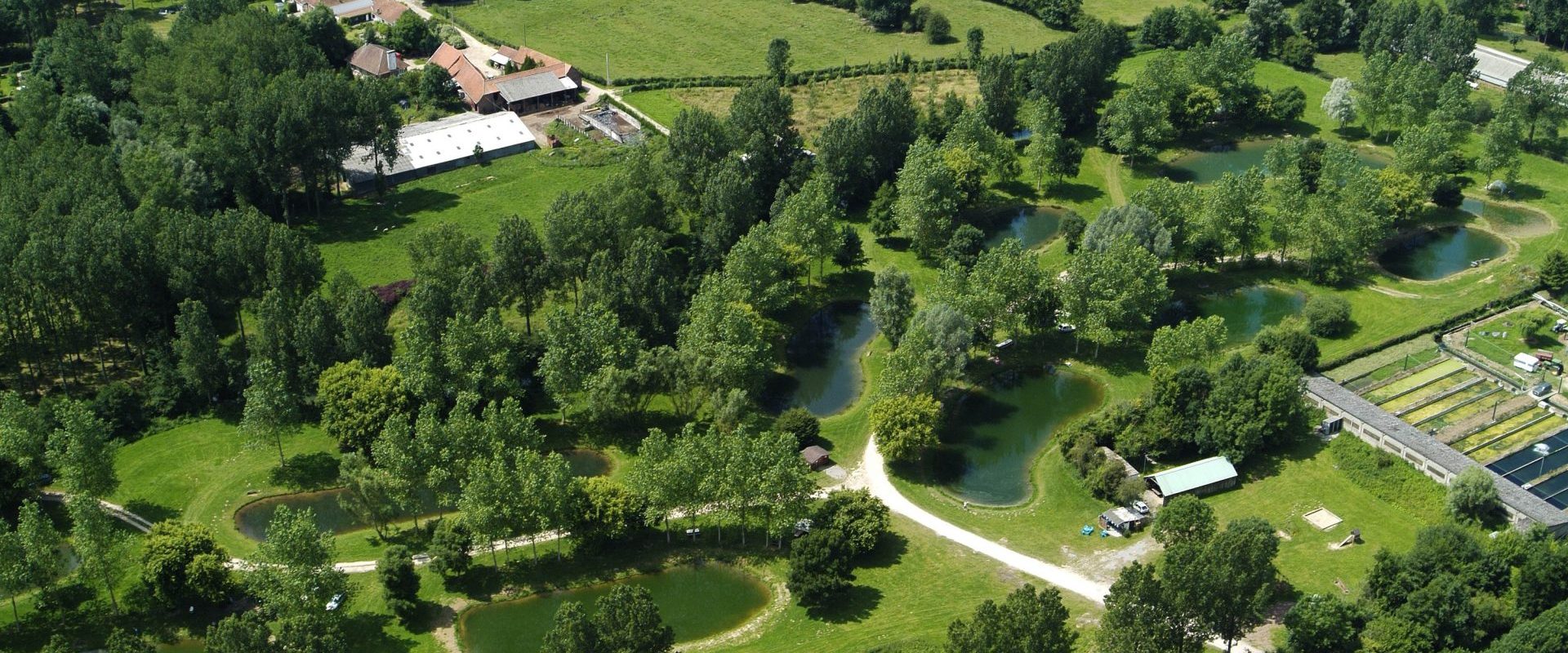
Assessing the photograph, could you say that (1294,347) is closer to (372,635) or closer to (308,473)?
(372,635)

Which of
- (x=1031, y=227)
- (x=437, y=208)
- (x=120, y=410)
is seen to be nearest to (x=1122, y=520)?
(x=1031, y=227)

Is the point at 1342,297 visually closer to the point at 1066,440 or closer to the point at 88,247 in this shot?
the point at 1066,440

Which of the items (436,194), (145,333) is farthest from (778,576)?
(436,194)

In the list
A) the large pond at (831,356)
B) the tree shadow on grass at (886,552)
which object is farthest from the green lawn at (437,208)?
the tree shadow on grass at (886,552)

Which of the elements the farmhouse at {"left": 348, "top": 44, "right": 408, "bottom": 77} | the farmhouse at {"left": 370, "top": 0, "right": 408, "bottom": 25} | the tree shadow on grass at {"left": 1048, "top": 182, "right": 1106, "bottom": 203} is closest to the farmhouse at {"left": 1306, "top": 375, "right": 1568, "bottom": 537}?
the tree shadow on grass at {"left": 1048, "top": 182, "right": 1106, "bottom": 203}

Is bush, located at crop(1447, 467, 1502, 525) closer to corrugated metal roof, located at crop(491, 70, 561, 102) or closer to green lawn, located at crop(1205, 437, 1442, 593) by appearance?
green lawn, located at crop(1205, 437, 1442, 593)
